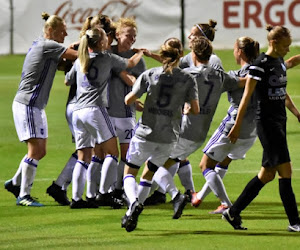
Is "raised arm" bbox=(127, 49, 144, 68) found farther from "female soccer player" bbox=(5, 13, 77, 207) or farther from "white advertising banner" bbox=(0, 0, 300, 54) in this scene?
"white advertising banner" bbox=(0, 0, 300, 54)

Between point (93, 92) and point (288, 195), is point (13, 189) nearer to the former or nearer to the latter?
point (93, 92)

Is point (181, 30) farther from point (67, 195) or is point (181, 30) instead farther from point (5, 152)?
point (67, 195)

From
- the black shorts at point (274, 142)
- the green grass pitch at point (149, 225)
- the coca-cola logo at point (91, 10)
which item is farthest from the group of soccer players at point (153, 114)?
the coca-cola logo at point (91, 10)

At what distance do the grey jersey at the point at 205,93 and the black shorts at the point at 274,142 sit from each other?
3.43 feet

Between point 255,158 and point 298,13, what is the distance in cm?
1400

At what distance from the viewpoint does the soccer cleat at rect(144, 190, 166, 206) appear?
1182 cm

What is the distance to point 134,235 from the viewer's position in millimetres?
9875

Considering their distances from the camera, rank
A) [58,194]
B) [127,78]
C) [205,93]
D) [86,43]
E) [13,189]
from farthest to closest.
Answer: [13,189] → [58,194] → [127,78] → [86,43] → [205,93]

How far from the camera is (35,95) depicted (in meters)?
11.6

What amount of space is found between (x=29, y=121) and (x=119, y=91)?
43.7 inches

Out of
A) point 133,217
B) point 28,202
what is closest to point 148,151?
point 133,217

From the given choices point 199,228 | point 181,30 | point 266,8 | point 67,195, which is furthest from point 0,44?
point 199,228

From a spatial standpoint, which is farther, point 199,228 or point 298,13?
point 298,13

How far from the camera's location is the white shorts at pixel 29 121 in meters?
11.6
